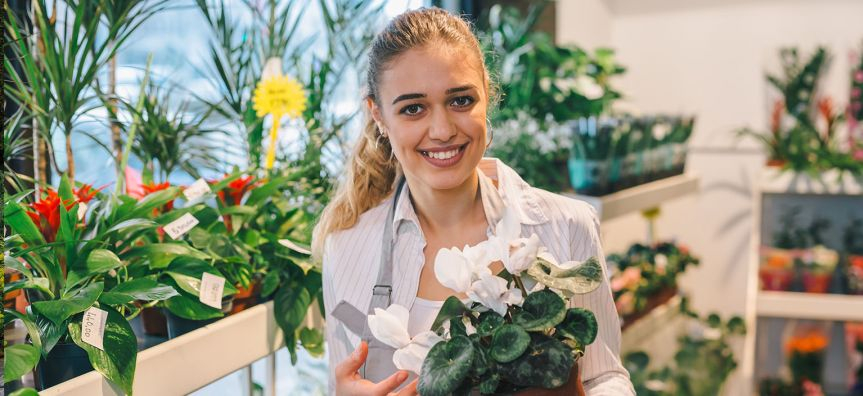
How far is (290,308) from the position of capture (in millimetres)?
1856

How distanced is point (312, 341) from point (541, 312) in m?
0.98

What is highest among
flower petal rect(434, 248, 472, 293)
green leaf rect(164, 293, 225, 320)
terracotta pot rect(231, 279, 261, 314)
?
flower petal rect(434, 248, 472, 293)

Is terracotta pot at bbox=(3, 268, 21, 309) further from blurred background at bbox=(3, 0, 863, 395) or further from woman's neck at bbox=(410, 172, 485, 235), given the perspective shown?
woman's neck at bbox=(410, 172, 485, 235)

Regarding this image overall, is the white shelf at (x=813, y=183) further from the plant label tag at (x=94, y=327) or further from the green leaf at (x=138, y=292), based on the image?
the plant label tag at (x=94, y=327)

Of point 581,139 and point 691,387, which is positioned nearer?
A: point 581,139

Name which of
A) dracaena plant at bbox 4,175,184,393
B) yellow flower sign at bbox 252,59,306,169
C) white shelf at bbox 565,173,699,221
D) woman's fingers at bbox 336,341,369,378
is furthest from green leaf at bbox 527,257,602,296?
white shelf at bbox 565,173,699,221

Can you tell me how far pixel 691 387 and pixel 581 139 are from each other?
1358mm

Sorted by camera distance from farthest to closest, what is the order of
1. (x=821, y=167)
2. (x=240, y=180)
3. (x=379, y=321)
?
(x=821, y=167)
(x=240, y=180)
(x=379, y=321)

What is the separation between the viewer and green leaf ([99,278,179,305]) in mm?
1421

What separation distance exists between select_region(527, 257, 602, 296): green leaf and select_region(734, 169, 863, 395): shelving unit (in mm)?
2905

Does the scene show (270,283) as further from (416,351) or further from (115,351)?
(416,351)

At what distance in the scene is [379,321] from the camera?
1.17m

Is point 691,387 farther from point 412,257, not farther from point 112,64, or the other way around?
point 112,64

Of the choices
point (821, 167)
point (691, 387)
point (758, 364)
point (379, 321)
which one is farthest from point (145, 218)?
point (758, 364)
